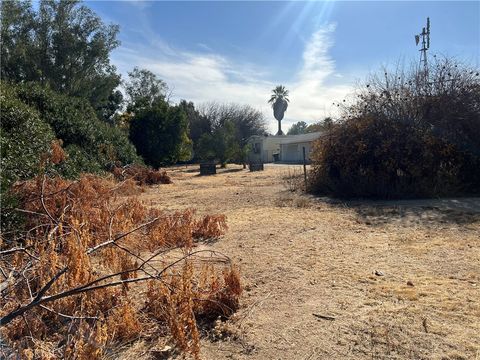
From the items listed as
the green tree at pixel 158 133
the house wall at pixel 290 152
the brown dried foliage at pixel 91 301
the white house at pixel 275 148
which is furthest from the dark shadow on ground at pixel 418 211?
the white house at pixel 275 148

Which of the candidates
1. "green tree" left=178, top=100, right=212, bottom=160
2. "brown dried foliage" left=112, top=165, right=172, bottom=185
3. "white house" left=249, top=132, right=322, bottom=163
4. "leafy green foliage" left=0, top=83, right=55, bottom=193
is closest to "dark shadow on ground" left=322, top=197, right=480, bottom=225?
"leafy green foliage" left=0, top=83, right=55, bottom=193

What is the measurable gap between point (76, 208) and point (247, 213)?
4243 millimetres

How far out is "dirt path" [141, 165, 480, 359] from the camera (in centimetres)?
307

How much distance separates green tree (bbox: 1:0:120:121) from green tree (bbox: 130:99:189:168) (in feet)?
26.9

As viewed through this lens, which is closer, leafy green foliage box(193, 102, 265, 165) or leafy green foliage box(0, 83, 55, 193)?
leafy green foliage box(0, 83, 55, 193)

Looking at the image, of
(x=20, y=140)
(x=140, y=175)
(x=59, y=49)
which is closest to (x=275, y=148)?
(x=59, y=49)

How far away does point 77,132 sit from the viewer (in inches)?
645

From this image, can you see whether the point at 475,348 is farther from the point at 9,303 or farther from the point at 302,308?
the point at 9,303

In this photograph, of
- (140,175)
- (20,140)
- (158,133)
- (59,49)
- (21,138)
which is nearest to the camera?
(20,140)

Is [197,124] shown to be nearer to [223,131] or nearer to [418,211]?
[223,131]

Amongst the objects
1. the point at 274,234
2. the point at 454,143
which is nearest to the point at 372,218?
the point at 274,234

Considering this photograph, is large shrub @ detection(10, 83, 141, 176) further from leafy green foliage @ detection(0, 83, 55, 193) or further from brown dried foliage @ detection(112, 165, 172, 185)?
leafy green foliage @ detection(0, 83, 55, 193)

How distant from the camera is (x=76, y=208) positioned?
6301mm

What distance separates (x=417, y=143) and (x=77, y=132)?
42.4 feet
